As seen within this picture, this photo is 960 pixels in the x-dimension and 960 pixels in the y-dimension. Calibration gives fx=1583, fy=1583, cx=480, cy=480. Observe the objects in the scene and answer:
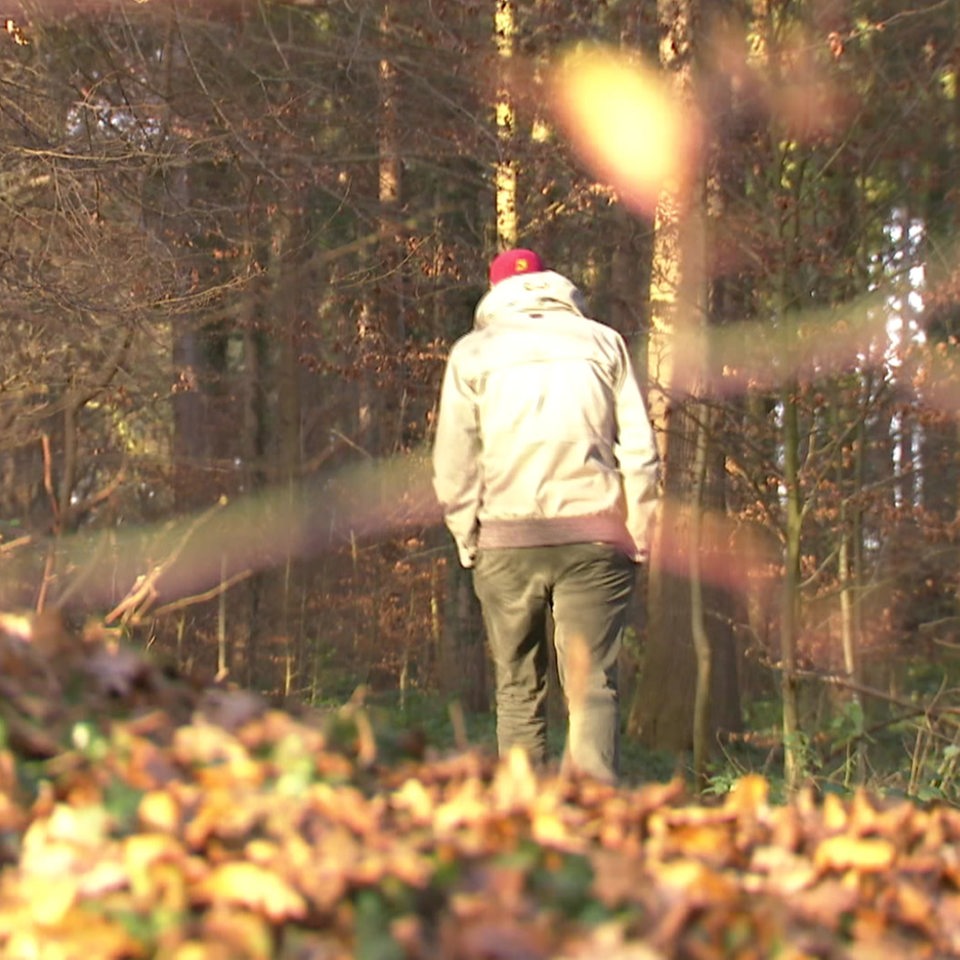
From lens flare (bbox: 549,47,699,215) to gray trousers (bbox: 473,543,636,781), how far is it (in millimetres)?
6292

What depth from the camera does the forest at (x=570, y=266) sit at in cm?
958

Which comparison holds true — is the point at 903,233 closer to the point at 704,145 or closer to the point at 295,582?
the point at 704,145

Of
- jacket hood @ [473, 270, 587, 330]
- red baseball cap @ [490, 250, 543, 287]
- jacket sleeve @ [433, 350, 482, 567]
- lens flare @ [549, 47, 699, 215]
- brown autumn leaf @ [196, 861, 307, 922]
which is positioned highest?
lens flare @ [549, 47, 699, 215]

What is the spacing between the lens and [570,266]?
14961 millimetres

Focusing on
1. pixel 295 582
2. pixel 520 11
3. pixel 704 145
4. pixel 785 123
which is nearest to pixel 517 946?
pixel 785 123

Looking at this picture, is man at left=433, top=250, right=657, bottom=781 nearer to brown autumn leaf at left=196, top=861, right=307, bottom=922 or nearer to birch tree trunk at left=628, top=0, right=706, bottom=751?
brown autumn leaf at left=196, top=861, right=307, bottom=922

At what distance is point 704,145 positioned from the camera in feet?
36.9

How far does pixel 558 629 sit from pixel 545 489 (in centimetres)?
50

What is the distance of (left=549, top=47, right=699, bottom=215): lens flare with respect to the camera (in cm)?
1160

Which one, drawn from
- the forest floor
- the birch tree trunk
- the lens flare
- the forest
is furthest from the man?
the lens flare

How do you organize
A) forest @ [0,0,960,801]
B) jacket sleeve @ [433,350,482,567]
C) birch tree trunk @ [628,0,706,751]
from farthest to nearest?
birch tree trunk @ [628,0,706,751], forest @ [0,0,960,801], jacket sleeve @ [433,350,482,567]

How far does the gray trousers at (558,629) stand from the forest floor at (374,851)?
2024 mm

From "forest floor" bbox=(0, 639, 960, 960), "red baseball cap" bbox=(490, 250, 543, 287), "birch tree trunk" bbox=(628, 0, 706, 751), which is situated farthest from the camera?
"birch tree trunk" bbox=(628, 0, 706, 751)

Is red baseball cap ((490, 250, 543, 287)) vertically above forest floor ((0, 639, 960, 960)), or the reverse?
red baseball cap ((490, 250, 543, 287))
